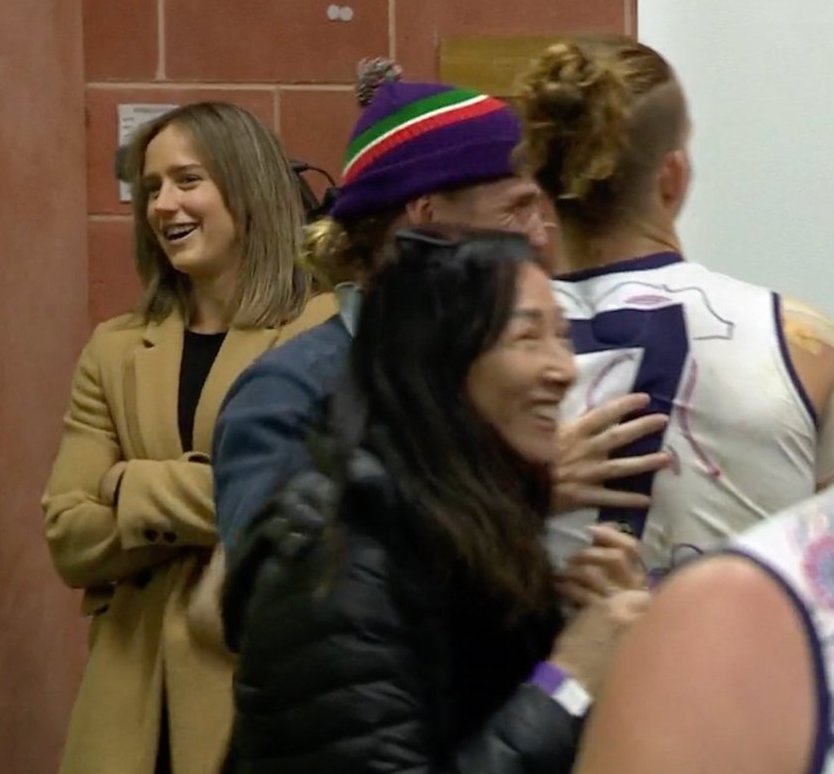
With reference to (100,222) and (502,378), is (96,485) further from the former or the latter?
(502,378)

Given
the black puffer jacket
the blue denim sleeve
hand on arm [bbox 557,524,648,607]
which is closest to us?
the black puffer jacket

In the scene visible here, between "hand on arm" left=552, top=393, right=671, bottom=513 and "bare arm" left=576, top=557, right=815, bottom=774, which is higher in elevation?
"bare arm" left=576, top=557, right=815, bottom=774

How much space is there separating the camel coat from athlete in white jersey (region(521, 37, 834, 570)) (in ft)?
2.88

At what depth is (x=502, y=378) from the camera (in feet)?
4.28

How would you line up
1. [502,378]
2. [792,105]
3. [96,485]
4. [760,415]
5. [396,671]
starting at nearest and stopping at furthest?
[396,671], [502,378], [760,415], [96,485], [792,105]

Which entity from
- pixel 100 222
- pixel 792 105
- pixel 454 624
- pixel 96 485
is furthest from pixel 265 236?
pixel 454 624

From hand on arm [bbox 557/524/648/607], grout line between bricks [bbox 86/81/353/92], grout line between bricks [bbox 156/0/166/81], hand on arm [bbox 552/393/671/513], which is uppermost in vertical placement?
grout line between bricks [bbox 156/0/166/81]

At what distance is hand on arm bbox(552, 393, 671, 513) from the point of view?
4.70ft

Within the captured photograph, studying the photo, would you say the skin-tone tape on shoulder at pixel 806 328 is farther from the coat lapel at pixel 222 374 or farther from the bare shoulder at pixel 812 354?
the coat lapel at pixel 222 374

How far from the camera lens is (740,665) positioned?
77 centimetres

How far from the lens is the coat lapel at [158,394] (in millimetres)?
2342

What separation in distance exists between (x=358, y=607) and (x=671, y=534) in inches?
14.4

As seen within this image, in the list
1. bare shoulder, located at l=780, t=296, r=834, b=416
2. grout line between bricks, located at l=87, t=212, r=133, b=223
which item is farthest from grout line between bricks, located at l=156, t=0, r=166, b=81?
bare shoulder, located at l=780, t=296, r=834, b=416

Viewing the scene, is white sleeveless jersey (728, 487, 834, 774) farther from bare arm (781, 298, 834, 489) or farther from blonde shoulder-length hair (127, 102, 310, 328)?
blonde shoulder-length hair (127, 102, 310, 328)
